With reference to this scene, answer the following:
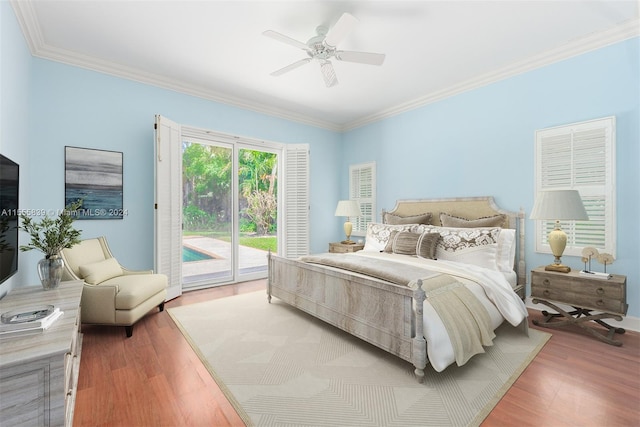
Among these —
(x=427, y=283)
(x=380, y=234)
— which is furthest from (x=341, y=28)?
(x=380, y=234)

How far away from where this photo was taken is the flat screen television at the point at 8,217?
184cm

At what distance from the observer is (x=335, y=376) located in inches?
82.2

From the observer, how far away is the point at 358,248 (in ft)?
16.1

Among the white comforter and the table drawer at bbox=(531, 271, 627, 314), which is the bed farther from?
the table drawer at bbox=(531, 271, 627, 314)

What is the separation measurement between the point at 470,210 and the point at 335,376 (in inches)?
116

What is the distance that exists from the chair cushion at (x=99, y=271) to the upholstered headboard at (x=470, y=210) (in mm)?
3917

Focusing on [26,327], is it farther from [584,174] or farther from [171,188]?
[584,174]

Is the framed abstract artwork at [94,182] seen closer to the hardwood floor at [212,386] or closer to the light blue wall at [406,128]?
the light blue wall at [406,128]

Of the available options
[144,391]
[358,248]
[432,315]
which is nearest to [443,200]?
[358,248]

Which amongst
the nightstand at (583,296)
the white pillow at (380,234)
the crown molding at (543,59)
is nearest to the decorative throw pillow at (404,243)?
the white pillow at (380,234)

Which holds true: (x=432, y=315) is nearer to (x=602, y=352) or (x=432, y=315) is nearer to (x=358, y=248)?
(x=602, y=352)

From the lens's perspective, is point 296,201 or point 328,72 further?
point 296,201

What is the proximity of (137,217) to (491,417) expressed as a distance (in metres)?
4.14

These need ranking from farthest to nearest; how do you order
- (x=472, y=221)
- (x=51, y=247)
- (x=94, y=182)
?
1. (x=472, y=221)
2. (x=94, y=182)
3. (x=51, y=247)
